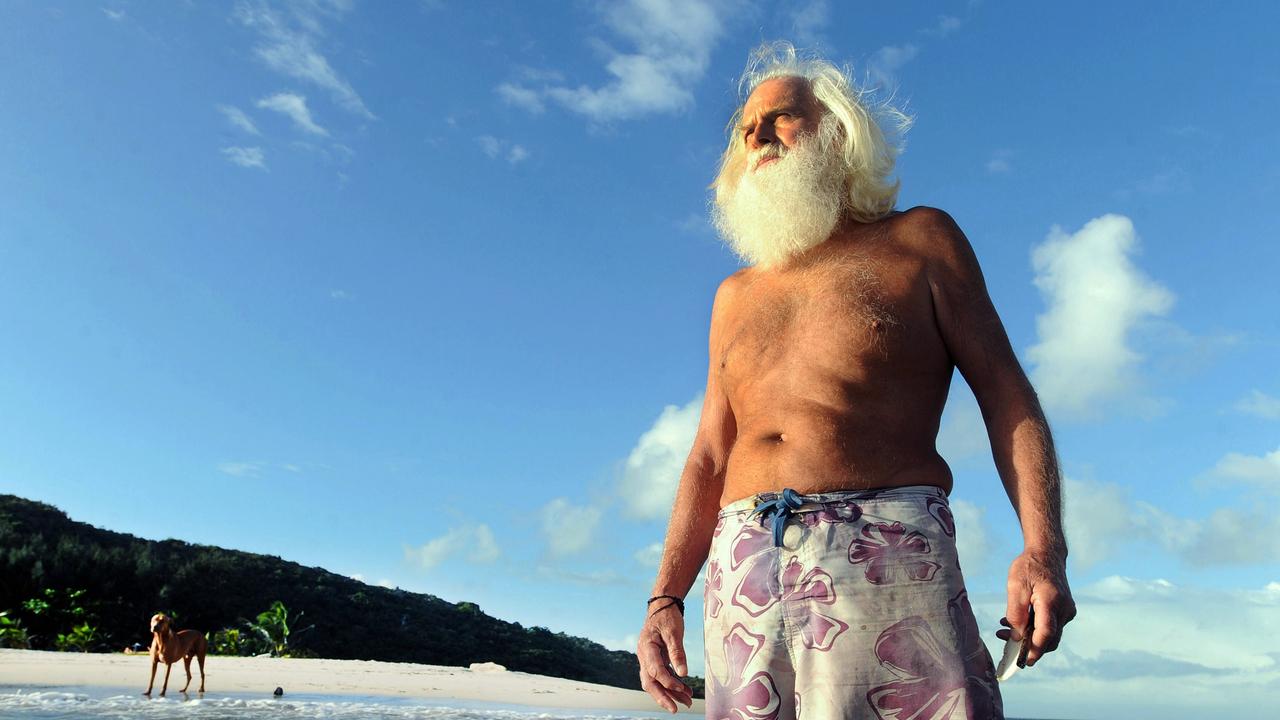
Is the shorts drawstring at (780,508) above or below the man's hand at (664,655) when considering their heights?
above

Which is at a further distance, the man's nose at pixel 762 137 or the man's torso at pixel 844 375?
the man's nose at pixel 762 137

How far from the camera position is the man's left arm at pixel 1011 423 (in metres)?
1.51

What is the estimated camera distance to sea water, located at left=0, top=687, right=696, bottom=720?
26.3ft

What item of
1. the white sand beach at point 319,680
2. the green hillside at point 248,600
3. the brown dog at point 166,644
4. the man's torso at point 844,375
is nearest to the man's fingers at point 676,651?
the man's torso at point 844,375

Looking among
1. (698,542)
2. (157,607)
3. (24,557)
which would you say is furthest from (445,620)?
(698,542)

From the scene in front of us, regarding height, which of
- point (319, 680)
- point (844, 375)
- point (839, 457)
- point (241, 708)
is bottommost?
point (319, 680)

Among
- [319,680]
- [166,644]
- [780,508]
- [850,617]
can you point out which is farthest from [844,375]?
[319,680]

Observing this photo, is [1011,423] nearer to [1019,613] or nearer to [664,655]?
[1019,613]

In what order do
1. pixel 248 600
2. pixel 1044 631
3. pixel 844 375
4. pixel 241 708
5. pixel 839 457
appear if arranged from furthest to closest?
pixel 248 600 < pixel 241 708 < pixel 844 375 < pixel 839 457 < pixel 1044 631

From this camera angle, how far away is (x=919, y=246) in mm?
1953

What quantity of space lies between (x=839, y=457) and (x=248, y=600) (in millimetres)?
32015

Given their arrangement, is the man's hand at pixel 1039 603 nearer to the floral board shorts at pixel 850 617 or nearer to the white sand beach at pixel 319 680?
the floral board shorts at pixel 850 617

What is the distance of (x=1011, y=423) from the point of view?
69.4 inches

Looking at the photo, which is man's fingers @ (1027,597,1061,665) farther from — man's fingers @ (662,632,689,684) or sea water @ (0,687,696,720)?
sea water @ (0,687,696,720)
